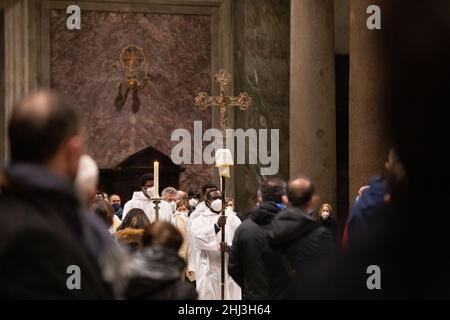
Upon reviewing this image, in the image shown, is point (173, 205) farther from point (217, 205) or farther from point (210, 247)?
point (210, 247)

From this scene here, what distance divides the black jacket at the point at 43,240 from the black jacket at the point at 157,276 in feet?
2.10

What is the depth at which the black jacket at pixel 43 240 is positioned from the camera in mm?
2131

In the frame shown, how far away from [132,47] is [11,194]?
16.9 meters

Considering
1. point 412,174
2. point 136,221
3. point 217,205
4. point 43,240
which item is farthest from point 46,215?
point 217,205

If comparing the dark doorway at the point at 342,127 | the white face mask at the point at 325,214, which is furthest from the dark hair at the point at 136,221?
the dark doorway at the point at 342,127

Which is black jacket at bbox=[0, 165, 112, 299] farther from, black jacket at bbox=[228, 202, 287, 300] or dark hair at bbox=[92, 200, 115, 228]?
dark hair at bbox=[92, 200, 115, 228]

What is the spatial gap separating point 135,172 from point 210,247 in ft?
25.0

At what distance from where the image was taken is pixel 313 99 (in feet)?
42.9

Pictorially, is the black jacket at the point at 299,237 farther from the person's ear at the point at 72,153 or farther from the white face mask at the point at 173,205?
the white face mask at the point at 173,205

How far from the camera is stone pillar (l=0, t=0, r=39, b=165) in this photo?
18.3m

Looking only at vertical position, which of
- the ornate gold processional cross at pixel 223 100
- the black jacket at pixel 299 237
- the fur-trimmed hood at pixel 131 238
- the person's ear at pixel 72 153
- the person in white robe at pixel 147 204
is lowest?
the person in white robe at pixel 147 204

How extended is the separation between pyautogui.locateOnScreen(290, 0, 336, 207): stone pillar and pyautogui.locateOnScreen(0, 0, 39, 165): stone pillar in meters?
7.09

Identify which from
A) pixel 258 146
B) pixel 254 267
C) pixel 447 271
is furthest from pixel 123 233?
pixel 258 146

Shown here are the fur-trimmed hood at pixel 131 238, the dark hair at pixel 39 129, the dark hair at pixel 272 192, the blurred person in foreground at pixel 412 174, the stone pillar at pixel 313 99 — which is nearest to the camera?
the blurred person in foreground at pixel 412 174
